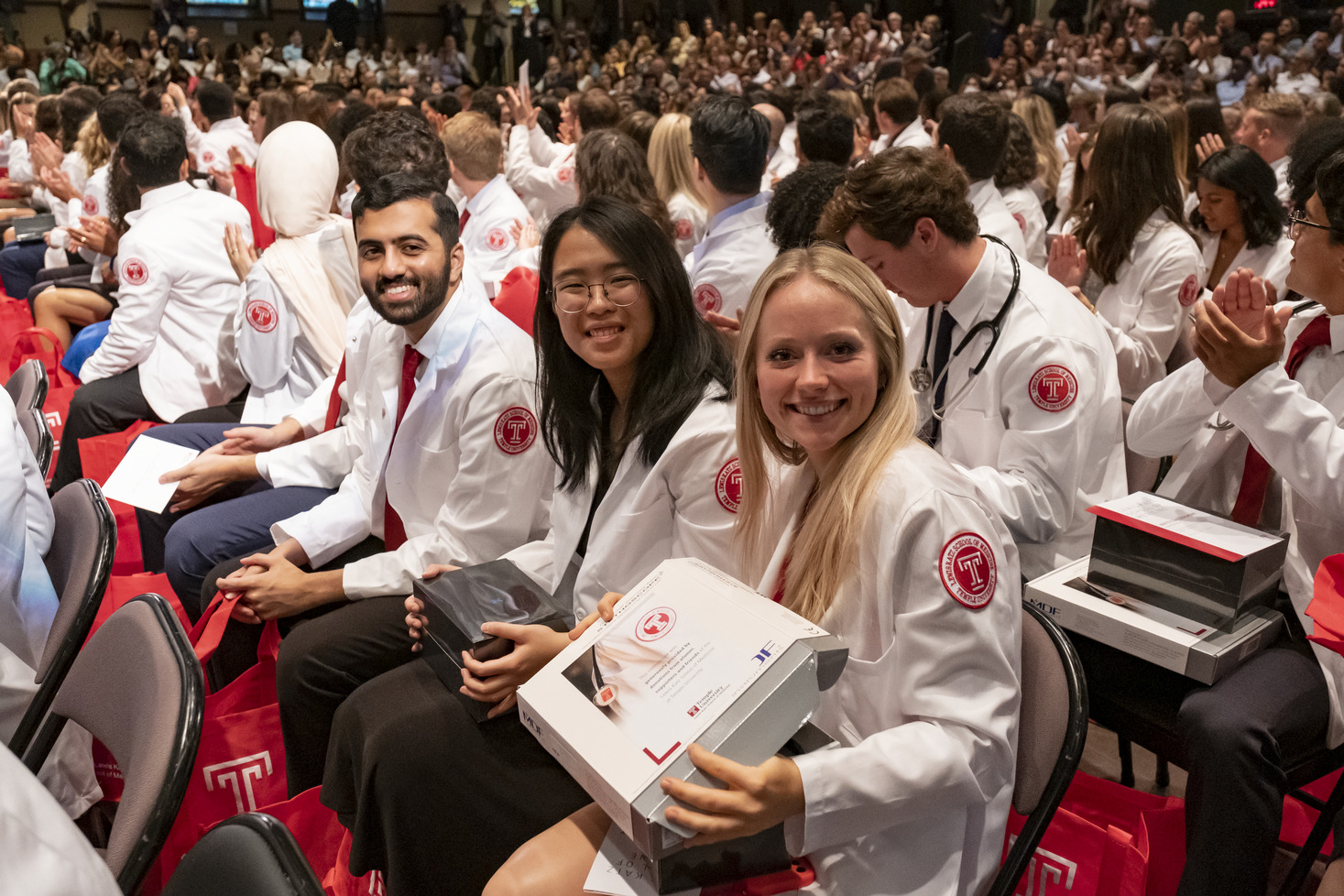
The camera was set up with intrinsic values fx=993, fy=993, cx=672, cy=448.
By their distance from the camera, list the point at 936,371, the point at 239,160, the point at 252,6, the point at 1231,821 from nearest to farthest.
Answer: the point at 1231,821 → the point at 936,371 → the point at 239,160 → the point at 252,6

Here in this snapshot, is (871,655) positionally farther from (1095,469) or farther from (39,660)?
(39,660)

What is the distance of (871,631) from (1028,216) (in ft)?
12.3

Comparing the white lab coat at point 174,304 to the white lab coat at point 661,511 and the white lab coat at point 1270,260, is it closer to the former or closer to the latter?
the white lab coat at point 661,511

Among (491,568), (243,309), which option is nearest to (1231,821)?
(491,568)

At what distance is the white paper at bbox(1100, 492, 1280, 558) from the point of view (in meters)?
1.76

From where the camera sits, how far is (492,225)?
471 cm

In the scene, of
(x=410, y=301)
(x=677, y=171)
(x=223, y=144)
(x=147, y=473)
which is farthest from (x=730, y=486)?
(x=223, y=144)

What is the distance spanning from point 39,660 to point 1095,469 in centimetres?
229

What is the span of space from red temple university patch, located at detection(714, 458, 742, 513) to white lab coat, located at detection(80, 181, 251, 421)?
262cm

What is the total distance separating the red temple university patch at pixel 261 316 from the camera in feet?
11.3

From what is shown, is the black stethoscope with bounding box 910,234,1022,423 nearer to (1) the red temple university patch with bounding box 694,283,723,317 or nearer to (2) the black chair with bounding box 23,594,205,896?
(1) the red temple university patch with bounding box 694,283,723,317

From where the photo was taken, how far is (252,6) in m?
19.8

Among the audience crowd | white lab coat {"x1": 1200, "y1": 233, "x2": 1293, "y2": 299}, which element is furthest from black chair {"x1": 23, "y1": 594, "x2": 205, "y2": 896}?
white lab coat {"x1": 1200, "y1": 233, "x2": 1293, "y2": 299}

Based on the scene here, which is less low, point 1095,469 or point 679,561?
point 679,561
